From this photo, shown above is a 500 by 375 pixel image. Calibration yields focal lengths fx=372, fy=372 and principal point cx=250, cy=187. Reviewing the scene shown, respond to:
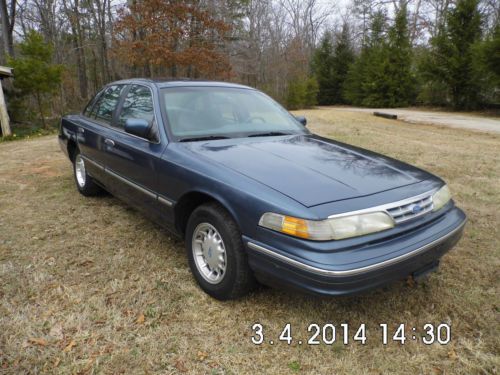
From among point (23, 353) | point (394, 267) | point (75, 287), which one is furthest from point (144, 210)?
point (394, 267)

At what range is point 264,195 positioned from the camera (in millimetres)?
2176

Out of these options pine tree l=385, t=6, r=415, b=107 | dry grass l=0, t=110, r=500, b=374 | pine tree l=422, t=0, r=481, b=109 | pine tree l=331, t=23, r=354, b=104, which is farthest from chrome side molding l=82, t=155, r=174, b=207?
pine tree l=331, t=23, r=354, b=104

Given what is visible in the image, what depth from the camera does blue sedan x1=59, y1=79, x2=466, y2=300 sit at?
2021mm

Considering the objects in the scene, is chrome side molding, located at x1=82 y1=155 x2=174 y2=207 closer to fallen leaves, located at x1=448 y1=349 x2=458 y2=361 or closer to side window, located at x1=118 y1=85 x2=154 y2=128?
side window, located at x1=118 y1=85 x2=154 y2=128

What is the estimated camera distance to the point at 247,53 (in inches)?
1001

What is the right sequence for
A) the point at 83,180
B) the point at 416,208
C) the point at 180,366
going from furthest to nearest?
the point at 83,180, the point at 416,208, the point at 180,366

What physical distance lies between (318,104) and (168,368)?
29.9 m

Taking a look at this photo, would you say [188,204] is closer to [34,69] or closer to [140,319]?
[140,319]

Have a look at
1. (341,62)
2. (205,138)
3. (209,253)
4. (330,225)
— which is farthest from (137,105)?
(341,62)

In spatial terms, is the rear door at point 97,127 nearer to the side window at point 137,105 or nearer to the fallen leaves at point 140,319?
the side window at point 137,105

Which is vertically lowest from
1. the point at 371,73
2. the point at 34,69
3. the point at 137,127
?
the point at 137,127

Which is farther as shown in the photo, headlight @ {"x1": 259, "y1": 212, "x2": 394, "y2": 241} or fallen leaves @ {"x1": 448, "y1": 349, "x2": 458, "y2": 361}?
fallen leaves @ {"x1": 448, "y1": 349, "x2": 458, "y2": 361}

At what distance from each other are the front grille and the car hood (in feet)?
0.50

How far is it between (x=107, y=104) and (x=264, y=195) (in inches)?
109
